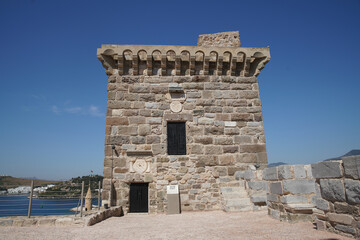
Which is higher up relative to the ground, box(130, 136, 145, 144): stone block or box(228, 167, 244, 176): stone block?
box(130, 136, 145, 144): stone block

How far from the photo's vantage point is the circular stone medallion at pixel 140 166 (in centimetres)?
739

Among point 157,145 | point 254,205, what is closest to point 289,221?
point 254,205

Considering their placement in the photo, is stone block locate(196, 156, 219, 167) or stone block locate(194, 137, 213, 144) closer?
stone block locate(196, 156, 219, 167)

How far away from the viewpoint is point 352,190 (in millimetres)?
2957

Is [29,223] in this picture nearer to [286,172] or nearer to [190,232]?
[190,232]

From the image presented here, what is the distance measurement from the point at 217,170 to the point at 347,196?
15.2 ft

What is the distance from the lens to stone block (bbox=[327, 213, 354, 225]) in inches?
119

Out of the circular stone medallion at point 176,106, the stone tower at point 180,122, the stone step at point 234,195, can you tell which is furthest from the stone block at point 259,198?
the circular stone medallion at point 176,106

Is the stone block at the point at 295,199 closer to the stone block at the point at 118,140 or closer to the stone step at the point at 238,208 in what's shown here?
the stone step at the point at 238,208

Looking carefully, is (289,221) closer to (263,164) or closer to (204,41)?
(263,164)

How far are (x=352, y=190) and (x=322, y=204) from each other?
0.71 meters

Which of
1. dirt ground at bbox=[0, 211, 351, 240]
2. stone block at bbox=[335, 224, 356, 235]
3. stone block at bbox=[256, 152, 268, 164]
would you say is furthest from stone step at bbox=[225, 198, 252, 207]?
stone block at bbox=[335, 224, 356, 235]

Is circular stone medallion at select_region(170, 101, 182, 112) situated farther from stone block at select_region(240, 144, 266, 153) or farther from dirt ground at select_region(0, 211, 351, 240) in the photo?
dirt ground at select_region(0, 211, 351, 240)

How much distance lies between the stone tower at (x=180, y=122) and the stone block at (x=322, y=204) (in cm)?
375
